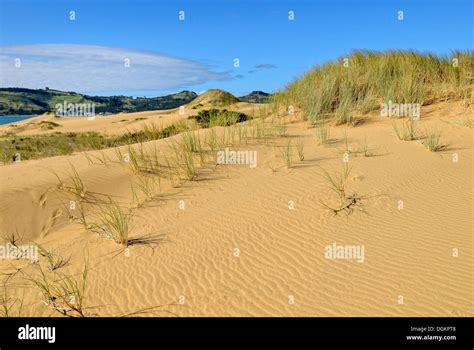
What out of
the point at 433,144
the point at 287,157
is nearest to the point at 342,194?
the point at 287,157

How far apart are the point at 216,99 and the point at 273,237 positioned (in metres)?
22.3

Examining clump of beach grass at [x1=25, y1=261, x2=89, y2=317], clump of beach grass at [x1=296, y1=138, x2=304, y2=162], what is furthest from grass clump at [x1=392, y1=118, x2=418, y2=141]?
clump of beach grass at [x1=25, y1=261, x2=89, y2=317]

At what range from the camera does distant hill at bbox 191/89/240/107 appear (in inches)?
1002

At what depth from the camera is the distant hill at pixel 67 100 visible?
58.5 meters

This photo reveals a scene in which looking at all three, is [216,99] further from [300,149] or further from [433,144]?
[433,144]

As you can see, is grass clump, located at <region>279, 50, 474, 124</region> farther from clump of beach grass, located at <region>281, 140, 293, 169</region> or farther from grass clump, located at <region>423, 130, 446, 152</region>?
clump of beach grass, located at <region>281, 140, 293, 169</region>

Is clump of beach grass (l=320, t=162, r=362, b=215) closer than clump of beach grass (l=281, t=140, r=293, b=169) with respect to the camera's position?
Yes

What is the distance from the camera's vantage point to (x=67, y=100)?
63.1m

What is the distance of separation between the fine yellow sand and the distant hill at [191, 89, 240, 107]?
58.3 ft

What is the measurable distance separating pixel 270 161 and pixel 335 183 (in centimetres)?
162

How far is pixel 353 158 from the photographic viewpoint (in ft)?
24.1

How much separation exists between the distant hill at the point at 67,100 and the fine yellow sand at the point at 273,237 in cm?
4912

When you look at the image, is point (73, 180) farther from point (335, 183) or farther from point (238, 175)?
point (335, 183)
